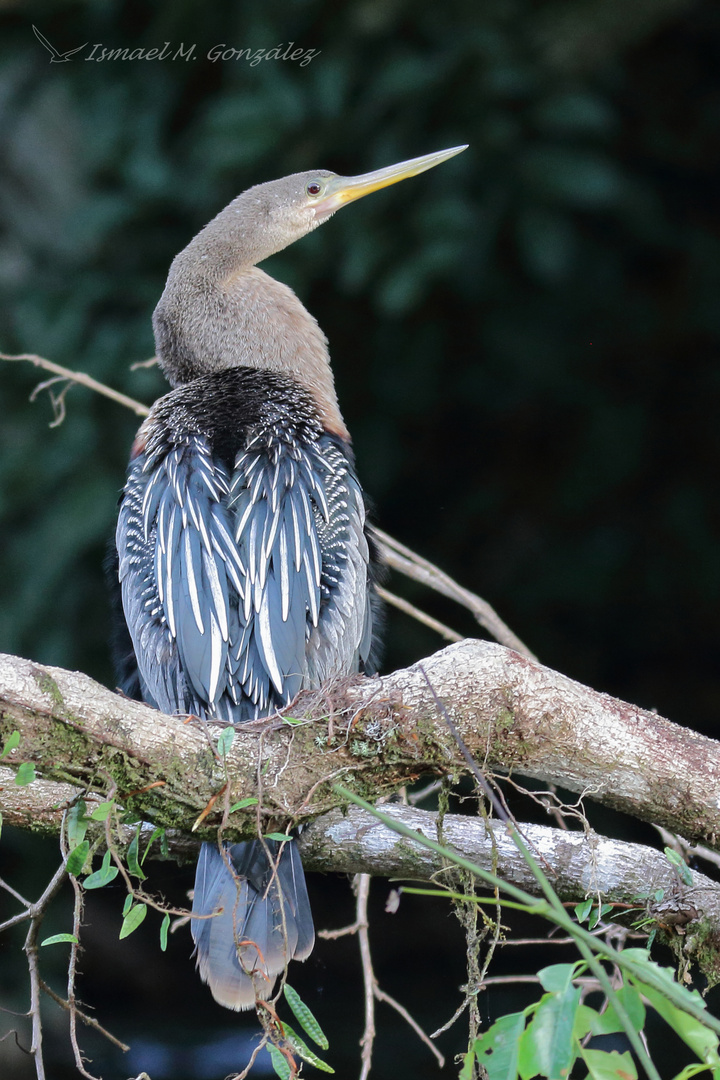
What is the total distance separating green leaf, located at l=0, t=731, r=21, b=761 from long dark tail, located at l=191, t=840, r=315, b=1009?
1.56ft

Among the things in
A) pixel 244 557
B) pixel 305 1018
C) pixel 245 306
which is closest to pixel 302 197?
pixel 245 306

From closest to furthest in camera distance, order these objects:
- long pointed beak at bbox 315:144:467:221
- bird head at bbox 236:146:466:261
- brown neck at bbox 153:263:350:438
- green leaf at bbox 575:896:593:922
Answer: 1. green leaf at bbox 575:896:593:922
2. brown neck at bbox 153:263:350:438
3. bird head at bbox 236:146:466:261
4. long pointed beak at bbox 315:144:467:221

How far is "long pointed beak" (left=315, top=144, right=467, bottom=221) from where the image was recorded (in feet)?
10.7

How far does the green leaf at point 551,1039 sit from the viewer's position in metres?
0.85

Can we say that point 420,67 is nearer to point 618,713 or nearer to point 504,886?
point 618,713

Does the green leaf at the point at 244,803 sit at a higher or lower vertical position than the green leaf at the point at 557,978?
higher

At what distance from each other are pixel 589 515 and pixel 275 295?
6.94ft

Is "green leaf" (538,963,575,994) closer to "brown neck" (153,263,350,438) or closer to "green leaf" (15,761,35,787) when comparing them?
"green leaf" (15,761,35,787)

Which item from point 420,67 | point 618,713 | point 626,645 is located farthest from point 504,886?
point 626,645

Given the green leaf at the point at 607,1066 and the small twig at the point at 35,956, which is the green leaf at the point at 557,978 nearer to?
the green leaf at the point at 607,1066

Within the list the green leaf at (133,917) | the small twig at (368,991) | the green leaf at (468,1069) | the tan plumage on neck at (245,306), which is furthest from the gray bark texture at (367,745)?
the tan plumage on neck at (245,306)

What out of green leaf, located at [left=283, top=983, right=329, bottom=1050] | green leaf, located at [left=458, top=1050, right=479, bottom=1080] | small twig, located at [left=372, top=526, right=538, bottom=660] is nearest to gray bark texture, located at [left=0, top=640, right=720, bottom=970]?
green leaf, located at [left=283, top=983, right=329, bottom=1050]

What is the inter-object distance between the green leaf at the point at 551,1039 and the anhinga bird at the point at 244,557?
0.70 metres

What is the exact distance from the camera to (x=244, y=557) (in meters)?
2.09
